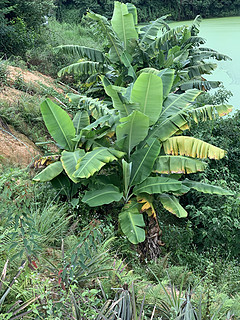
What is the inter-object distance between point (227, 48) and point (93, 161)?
45.8 feet

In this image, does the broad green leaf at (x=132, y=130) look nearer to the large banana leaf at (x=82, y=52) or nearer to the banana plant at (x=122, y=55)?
the banana plant at (x=122, y=55)

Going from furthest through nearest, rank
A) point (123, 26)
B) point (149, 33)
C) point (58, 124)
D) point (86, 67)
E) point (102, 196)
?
point (149, 33) < point (123, 26) < point (86, 67) < point (58, 124) < point (102, 196)

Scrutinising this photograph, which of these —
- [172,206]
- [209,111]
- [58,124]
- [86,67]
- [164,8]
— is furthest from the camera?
[164,8]

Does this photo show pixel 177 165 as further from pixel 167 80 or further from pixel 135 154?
pixel 167 80

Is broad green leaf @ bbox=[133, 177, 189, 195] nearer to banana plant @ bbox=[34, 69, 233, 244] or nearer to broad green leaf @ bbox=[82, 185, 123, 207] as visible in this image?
banana plant @ bbox=[34, 69, 233, 244]

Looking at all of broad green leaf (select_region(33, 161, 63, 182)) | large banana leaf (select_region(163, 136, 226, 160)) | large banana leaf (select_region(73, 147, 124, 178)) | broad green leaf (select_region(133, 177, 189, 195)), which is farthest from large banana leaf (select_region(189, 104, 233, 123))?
broad green leaf (select_region(33, 161, 63, 182))

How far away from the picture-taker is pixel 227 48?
15.7 meters

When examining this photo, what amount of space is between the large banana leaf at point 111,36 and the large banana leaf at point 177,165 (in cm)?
371

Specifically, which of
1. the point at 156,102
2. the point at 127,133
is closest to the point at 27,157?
the point at 127,133

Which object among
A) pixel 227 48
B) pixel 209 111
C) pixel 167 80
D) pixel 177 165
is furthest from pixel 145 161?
pixel 227 48

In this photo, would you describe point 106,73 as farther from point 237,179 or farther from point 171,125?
point 237,179

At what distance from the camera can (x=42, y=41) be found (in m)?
11.6

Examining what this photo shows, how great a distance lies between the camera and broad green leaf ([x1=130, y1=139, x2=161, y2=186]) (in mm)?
4484

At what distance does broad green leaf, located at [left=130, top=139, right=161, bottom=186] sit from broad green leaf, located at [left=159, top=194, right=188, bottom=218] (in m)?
0.51
